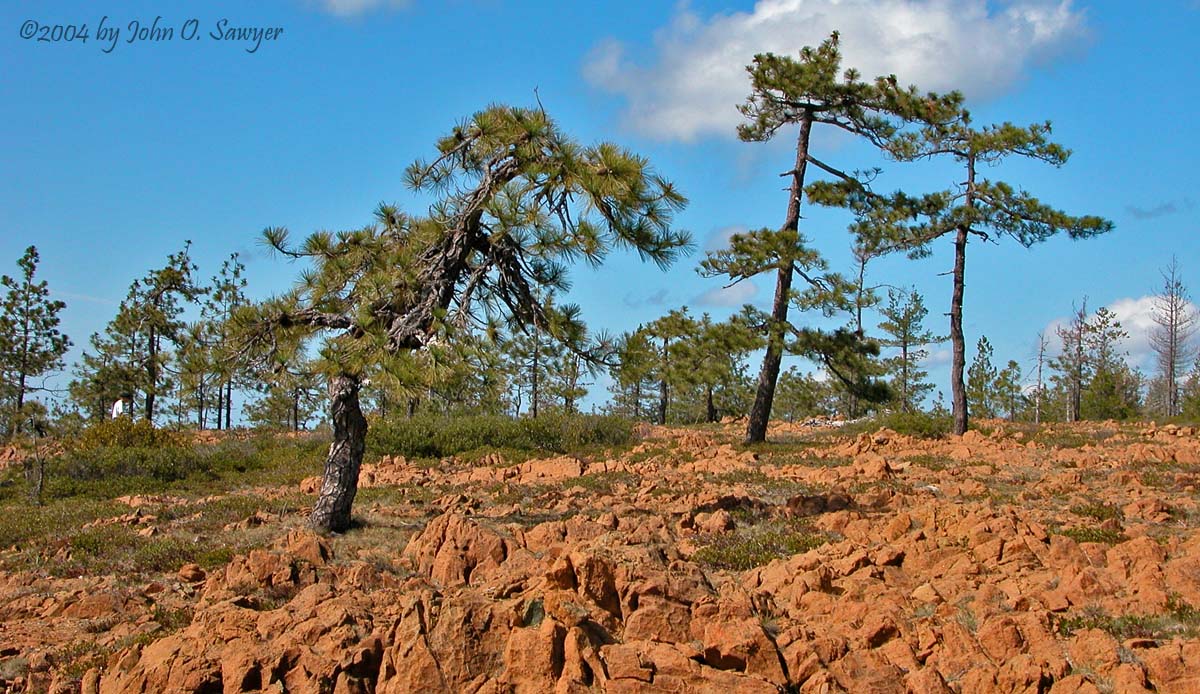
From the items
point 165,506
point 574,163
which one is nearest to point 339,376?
point 574,163

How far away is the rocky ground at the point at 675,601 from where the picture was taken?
5312mm

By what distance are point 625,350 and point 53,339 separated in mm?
27163

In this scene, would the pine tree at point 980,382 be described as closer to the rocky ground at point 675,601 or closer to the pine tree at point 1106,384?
the pine tree at point 1106,384

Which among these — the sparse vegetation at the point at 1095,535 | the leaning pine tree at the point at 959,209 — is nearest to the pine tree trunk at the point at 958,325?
the leaning pine tree at the point at 959,209

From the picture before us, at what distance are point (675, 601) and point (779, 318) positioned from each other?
15363 millimetres

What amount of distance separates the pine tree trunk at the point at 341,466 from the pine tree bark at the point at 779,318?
38.3 feet

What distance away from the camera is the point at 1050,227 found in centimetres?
2281

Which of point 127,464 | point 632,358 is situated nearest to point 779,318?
point 632,358

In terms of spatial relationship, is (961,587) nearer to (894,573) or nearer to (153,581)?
(894,573)

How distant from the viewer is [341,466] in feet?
34.9

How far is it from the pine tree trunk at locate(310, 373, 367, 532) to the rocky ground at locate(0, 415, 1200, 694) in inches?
12.3

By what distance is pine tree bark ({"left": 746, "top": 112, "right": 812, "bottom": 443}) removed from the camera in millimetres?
20547

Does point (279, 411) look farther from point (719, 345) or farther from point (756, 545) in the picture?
point (756, 545)

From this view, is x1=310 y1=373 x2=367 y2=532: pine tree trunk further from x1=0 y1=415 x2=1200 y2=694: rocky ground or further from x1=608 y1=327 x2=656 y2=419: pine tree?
x1=608 y1=327 x2=656 y2=419: pine tree
